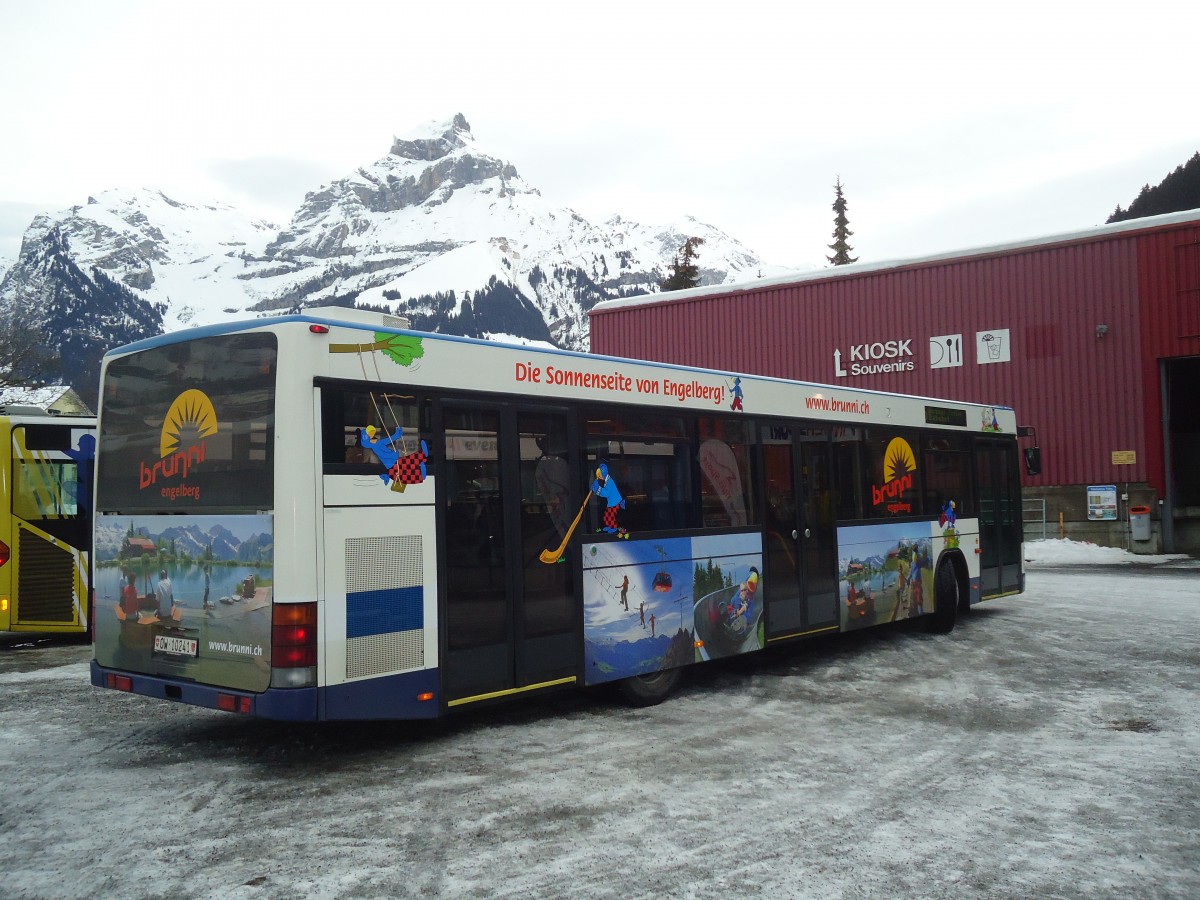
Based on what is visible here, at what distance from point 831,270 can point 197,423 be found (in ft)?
84.4

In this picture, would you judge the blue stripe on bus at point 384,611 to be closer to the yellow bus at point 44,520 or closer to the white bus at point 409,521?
the white bus at point 409,521

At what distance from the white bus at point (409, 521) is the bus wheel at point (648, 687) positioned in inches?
1.4

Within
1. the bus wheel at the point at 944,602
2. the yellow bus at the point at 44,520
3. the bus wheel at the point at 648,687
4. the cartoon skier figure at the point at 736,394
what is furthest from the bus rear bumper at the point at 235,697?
the bus wheel at the point at 944,602

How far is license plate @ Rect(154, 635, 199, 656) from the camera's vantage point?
21.0ft

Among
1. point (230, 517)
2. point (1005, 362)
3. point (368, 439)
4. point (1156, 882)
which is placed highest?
point (1005, 362)

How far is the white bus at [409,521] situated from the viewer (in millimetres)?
6113

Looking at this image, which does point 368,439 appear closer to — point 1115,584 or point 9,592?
point 9,592

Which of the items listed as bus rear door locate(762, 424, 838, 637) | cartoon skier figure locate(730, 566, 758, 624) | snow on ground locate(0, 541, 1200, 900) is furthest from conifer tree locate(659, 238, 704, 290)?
snow on ground locate(0, 541, 1200, 900)

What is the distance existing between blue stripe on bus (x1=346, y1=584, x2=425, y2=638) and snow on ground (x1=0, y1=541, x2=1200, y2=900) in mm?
884

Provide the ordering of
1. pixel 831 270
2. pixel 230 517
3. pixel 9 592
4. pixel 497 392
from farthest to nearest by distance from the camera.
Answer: pixel 831 270, pixel 9 592, pixel 497 392, pixel 230 517

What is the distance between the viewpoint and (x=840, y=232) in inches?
2685

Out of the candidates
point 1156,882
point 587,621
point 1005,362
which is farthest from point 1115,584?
point 1156,882

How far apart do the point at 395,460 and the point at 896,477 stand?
689 centimetres

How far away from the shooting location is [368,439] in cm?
639
